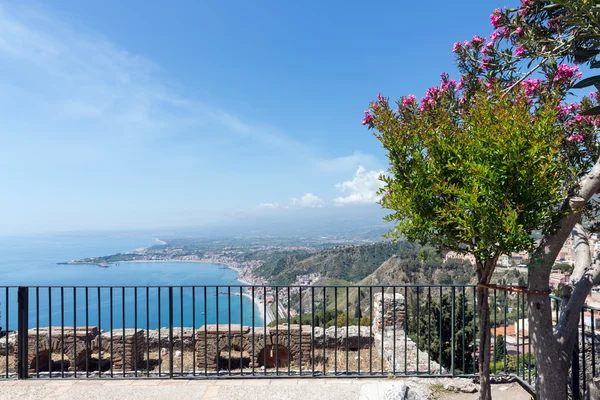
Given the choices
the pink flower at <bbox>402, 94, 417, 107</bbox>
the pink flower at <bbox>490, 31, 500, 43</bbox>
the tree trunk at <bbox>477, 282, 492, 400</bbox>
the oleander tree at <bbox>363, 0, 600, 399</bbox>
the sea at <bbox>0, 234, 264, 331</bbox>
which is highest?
the pink flower at <bbox>490, 31, 500, 43</bbox>

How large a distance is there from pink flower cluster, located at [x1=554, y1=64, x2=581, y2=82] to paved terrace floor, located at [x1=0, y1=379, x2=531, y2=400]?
393 centimetres

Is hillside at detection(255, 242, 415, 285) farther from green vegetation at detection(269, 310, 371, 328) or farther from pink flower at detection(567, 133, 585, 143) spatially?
pink flower at detection(567, 133, 585, 143)

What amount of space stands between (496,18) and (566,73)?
115 centimetres

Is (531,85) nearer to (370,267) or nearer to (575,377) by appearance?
(575,377)

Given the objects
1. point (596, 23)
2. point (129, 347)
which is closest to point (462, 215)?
point (596, 23)

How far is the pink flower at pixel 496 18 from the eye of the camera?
486cm

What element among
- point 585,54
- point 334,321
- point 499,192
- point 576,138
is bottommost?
point 334,321

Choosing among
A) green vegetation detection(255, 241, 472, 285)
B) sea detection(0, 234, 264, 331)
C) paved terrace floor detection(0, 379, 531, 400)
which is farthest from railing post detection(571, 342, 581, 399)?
green vegetation detection(255, 241, 472, 285)

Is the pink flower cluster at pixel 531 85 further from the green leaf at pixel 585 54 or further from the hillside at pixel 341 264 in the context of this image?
the hillside at pixel 341 264

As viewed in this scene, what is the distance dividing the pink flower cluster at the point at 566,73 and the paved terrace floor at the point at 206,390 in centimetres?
393

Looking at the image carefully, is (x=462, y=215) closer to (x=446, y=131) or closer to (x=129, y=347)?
(x=446, y=131)

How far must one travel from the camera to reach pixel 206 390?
4.40m

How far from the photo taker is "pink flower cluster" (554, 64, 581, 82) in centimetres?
475

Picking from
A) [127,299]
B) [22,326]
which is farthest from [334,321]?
[127,299]
